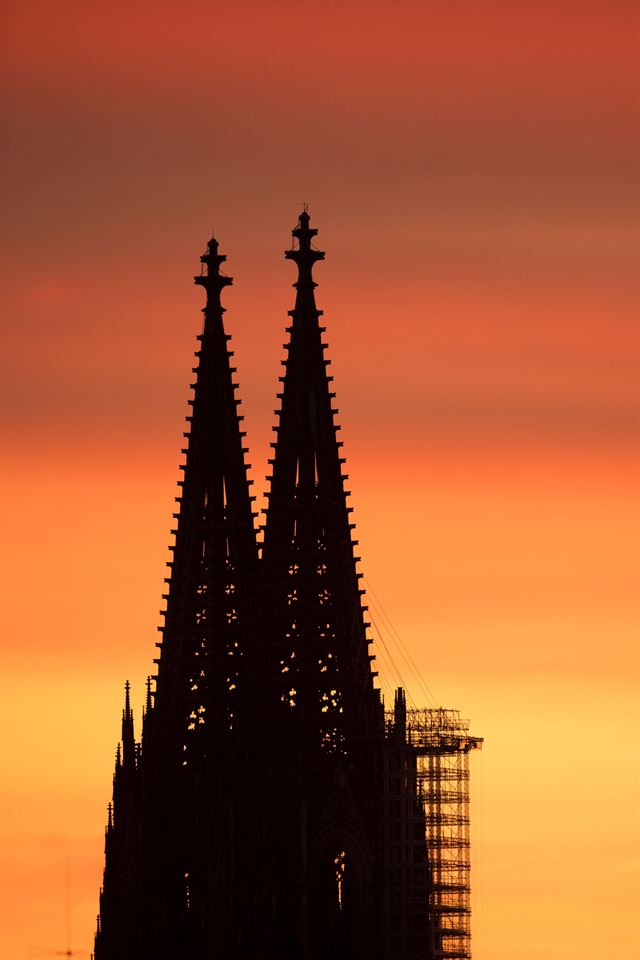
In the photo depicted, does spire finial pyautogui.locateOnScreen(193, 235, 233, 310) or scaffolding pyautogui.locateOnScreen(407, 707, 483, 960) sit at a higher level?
spire finial pyautogui.locateOnScreen(193, 235, 233, 310)

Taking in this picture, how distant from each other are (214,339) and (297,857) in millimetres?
21714

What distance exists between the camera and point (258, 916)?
170 m

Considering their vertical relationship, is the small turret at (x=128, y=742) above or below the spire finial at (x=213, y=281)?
below

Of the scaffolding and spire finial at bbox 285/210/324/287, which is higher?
spire finial at bbox 285/210/324/287

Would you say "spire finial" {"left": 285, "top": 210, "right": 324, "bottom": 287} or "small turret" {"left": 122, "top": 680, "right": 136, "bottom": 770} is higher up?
"spire finial" {"left": 285, "top": 210, "right": 324, "bottom": 287}

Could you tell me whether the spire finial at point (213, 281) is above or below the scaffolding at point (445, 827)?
above

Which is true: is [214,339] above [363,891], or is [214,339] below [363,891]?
above

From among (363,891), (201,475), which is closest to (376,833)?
(363,891)

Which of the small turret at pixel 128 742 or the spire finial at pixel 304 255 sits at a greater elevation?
the spire finial at pixel 304 255

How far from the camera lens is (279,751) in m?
170

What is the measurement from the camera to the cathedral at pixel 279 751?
6683 inches

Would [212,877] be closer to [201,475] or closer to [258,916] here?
[258,916]

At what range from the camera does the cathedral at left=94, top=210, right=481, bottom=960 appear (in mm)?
169750

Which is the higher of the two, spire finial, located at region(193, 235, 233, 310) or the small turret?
spire finial, located at region(193, 235, 233, 310)
